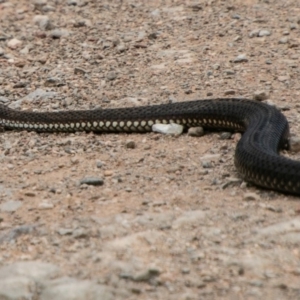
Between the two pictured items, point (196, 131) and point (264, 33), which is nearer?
point (196, 131)

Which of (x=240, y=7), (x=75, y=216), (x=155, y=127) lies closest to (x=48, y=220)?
(x=75, y=216)

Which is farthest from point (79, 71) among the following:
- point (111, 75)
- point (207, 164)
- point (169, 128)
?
point (207, 164)

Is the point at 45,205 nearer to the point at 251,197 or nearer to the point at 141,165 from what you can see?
the point at 141,165

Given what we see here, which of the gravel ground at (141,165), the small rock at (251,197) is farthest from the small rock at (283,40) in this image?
the small rock at (251,197)

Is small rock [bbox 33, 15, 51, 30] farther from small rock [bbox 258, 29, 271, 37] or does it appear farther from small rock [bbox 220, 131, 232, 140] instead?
small rock [bbox 220, 131, 232, 140]

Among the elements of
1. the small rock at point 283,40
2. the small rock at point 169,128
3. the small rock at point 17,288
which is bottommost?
the small rock at point 169,128

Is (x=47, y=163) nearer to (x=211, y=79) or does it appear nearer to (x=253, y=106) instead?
(x=253, y=106)

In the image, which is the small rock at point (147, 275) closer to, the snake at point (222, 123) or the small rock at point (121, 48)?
the snake at point (222, 123)
